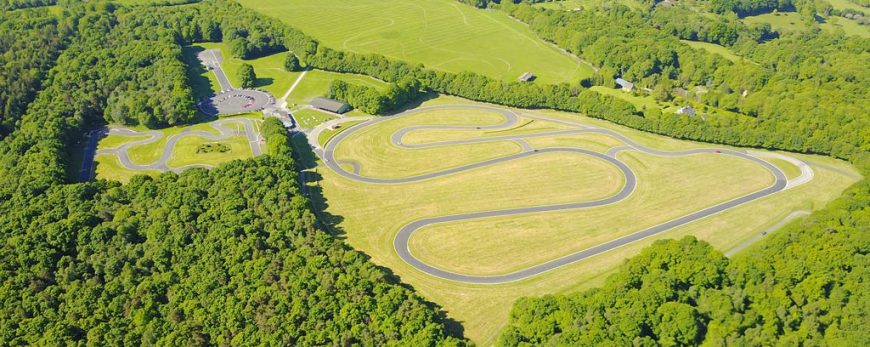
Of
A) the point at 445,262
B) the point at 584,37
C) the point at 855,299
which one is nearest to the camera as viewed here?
the point at 855,299

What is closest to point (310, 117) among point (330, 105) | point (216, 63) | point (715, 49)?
point (330, 105)

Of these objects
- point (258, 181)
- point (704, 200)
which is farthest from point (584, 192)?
point (258, 181)

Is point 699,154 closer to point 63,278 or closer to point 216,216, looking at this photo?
point 216,216

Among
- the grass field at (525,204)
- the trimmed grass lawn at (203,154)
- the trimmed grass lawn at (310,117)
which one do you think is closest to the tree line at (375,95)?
the trimmed grass lawn at (310,117)

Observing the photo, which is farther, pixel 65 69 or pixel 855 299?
pixel 65 69

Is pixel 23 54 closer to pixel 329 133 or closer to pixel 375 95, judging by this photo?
pixel 329 133

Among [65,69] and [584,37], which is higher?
[584,37]
